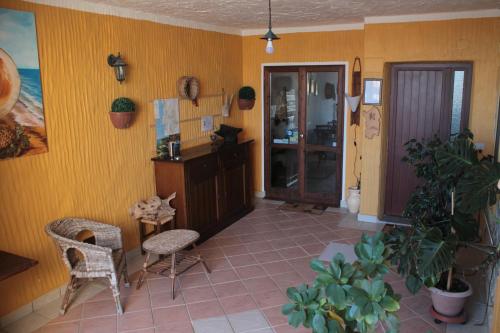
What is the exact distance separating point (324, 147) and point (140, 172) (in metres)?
2.87

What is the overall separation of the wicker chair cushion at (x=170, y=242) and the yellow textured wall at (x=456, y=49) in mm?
3018

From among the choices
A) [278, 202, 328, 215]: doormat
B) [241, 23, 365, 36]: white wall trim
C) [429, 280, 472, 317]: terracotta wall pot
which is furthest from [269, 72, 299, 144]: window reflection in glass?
[429, 280, 472, 317]: terracotta wall pot

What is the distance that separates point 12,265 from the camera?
304cm

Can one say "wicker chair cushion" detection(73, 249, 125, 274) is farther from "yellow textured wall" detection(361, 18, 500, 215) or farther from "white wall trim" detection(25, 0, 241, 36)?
"yellow textured wall" detection(361, 18, 500, 215)

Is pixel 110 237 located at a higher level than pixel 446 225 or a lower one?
lower

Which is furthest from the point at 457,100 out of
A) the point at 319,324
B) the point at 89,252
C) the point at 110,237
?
the point at 319,324

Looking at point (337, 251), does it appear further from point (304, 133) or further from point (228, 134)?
point (304, 133)

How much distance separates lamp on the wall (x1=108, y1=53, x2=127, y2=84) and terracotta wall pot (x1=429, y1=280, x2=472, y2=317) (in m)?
3.40

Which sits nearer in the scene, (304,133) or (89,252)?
(89,252)

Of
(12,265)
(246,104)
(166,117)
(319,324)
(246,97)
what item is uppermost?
(246,97)

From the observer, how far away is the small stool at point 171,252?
4.04 meters

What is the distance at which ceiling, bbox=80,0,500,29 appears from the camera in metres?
4.22

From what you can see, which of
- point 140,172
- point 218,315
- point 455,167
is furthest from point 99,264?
point 455,167

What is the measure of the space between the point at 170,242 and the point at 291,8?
2.69 meters
